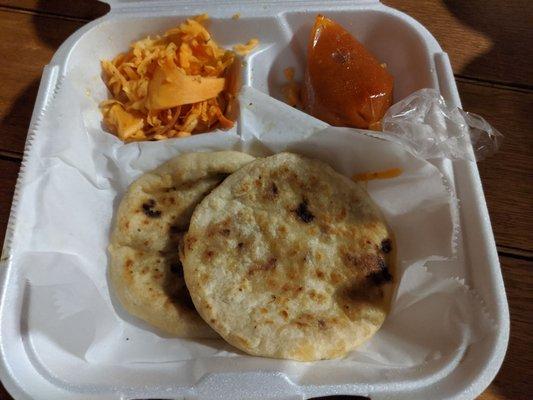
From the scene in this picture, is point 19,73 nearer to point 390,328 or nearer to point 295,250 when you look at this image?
point 295,250

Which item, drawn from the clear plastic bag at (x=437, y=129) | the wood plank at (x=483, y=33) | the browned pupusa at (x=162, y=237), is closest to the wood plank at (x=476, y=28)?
the wood plank at (x=483, y=33)

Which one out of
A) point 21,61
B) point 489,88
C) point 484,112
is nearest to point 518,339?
point 484,112

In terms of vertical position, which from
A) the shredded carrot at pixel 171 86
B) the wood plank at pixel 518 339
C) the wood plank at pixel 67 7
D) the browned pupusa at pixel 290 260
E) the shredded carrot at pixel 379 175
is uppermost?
the wood plank at pixel 67 7

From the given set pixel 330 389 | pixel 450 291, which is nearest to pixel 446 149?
pixel 450 291

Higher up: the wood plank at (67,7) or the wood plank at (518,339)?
the wood plank at (67,7)

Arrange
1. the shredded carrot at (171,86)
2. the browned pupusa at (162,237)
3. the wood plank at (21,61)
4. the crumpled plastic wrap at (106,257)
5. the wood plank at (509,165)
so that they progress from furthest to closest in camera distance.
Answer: the wood plank at (21,61)
the shredded carrot at (171,86)
the wood plank at (509,165)
the browned pupusa at (162,237)
the crumpled plastic wrap at (106,257)

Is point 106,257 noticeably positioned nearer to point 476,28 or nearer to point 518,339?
point 518,339

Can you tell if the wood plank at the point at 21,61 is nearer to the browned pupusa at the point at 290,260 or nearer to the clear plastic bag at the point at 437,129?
the browned pupusa at the point at 290,260
